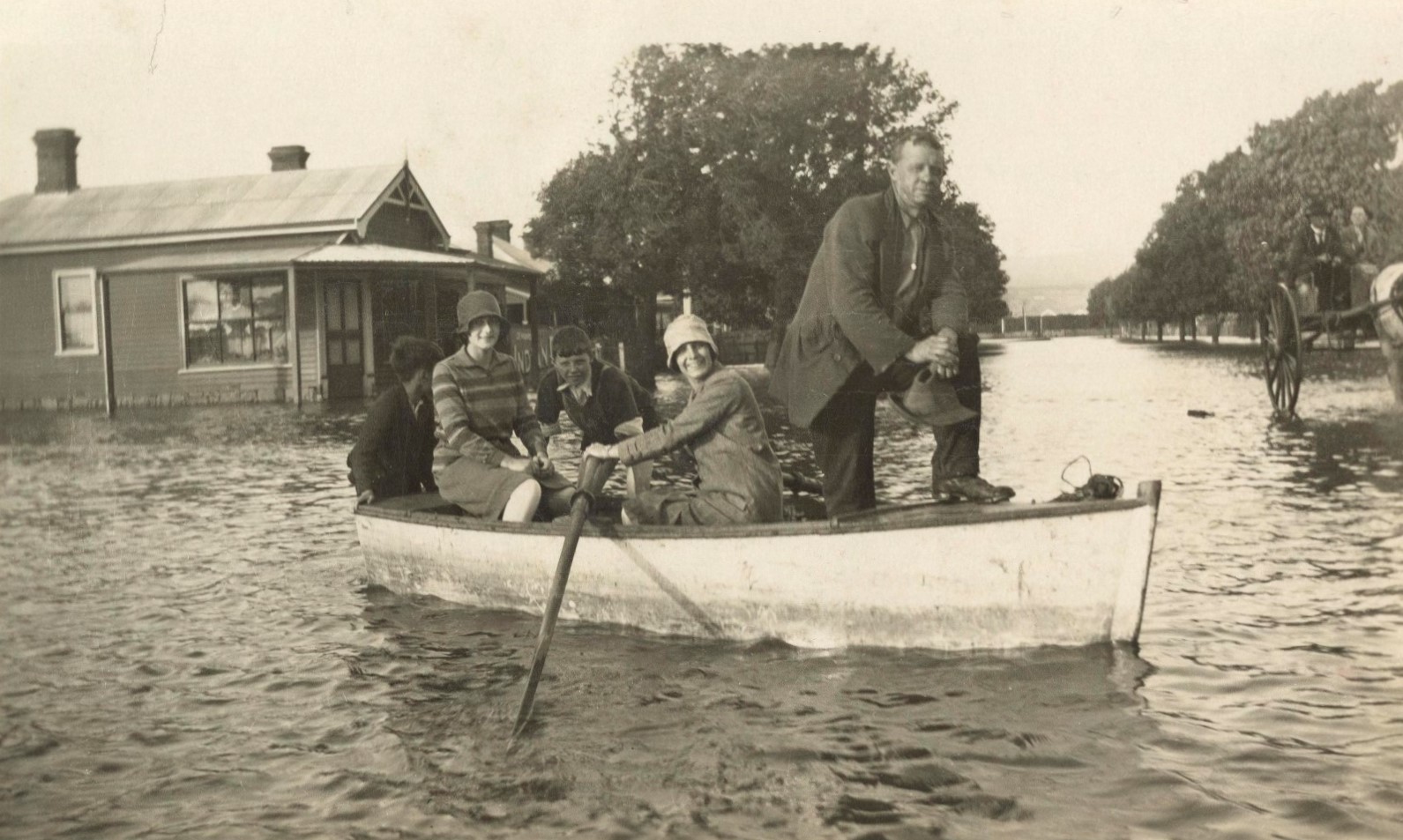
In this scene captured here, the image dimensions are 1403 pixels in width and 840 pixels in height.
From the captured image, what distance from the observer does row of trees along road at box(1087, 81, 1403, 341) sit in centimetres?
1677

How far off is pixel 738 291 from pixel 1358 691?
24.6 m

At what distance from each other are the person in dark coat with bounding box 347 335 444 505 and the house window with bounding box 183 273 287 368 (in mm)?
17820

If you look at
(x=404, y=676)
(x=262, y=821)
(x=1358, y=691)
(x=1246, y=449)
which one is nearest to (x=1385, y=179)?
(x=1246, y=449)

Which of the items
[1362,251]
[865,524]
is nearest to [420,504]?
[865,524]

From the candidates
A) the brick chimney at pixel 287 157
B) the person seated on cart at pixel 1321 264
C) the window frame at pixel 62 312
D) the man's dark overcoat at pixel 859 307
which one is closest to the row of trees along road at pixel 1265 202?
the person seated on cart at pixel 1321 264

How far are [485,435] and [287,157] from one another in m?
22.4

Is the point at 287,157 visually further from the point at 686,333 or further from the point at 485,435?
the point at 686,333

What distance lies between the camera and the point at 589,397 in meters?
7.55

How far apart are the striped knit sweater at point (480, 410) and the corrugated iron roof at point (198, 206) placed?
60.5 ft

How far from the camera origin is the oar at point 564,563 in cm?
485

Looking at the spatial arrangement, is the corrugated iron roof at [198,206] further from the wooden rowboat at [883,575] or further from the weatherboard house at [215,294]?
the wooden rowboat at [883,575]

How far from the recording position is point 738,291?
28984mm

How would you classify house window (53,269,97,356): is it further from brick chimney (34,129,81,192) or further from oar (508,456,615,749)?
oar (508,456,615,749)

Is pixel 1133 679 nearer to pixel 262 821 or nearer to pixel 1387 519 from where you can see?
pixel 262 821
